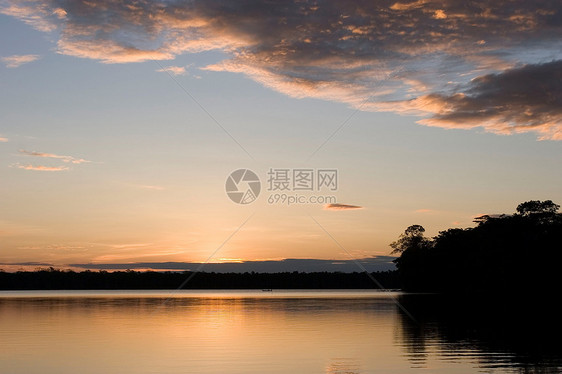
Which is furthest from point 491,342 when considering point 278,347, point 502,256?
point 502,256

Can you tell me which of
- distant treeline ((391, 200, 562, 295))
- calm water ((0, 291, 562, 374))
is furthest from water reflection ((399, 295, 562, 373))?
distant treeline ((391, 200, 562, 295))

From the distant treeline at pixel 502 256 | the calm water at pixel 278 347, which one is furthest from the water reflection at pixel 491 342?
the distant treeline at pixel 502 256

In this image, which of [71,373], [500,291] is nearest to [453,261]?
[500,291]

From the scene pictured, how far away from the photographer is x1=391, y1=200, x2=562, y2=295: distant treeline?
345ft

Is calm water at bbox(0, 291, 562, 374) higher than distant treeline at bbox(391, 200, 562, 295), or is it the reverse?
distant treeline at bbox(391, 200, 562, 295)

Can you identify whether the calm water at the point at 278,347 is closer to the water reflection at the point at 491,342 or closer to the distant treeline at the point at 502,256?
the water reflection at the point at 491,342

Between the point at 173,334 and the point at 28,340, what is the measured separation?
10543mm

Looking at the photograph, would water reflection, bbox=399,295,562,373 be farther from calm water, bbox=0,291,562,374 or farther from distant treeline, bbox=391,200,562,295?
distant treeline, bbox=391,200,562,295

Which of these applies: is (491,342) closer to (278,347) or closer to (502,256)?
→ (278,347)

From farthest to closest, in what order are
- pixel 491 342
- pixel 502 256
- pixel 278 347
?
1. pixel 502 256
2. pixel 491 342
3. pixel 278 347

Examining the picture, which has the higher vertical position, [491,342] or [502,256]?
[502,256]

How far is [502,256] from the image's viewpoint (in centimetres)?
11600

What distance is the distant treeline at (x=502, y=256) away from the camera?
105 meters

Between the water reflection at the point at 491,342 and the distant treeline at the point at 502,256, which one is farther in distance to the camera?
the distant treeline at the point at 502,256
